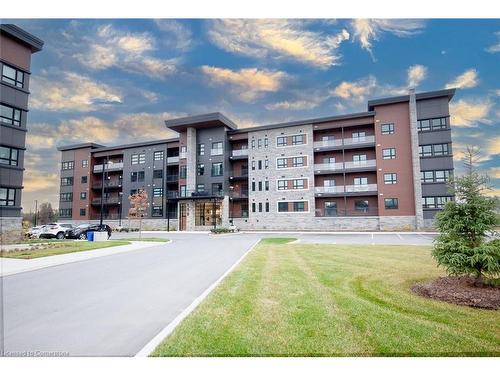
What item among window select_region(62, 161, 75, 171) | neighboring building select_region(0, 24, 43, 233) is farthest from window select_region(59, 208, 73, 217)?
neighboring building select_region(0, 24, 43, 233)

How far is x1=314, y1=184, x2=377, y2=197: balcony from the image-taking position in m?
33.5

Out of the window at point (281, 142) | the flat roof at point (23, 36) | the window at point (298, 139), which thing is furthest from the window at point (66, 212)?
→ the flat roof at point (23, 36)

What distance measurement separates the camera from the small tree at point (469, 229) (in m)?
5.79

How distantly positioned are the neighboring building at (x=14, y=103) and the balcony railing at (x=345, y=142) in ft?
105

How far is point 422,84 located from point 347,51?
1.81 meters

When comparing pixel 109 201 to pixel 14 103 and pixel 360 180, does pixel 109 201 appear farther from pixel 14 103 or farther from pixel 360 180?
pixel 14 103

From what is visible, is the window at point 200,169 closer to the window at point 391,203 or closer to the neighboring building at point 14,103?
the window at point 391,203

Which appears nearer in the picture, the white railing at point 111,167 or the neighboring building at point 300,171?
the neighboring building at point 300,171

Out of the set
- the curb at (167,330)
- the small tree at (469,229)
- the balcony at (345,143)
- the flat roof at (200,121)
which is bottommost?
the curb at (167,330)

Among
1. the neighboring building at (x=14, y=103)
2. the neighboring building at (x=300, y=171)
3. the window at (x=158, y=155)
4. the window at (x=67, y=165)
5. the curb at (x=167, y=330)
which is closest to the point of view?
the curb at (x=167, y=330)

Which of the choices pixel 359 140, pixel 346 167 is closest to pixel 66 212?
pixel 346 167

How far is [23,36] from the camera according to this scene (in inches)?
216
